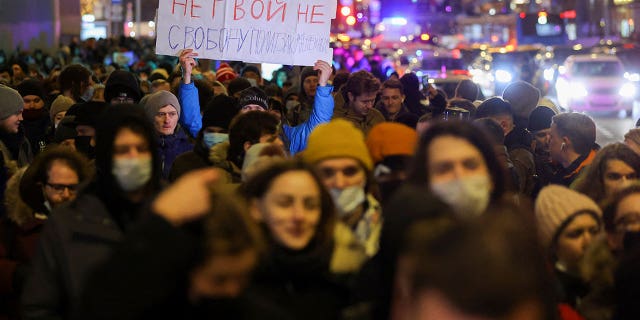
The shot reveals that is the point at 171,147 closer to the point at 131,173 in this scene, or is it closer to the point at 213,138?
the point at 213,138

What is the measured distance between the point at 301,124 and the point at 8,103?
226cm

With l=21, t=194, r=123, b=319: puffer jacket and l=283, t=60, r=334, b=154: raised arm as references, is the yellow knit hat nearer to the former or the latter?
l=21, t=194, r=123, b=319: puffer jacket

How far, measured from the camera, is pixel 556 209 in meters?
4.94

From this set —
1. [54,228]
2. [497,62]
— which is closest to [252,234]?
[54,228]

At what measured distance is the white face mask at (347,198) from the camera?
4936 millimetres


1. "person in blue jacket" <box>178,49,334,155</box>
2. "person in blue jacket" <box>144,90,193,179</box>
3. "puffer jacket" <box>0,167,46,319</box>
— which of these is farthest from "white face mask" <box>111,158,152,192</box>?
"person in blue jacket" <box>178,49,334,155</box>

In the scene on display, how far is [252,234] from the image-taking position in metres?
3.42

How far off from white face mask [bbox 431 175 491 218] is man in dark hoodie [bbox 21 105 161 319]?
1090 mm

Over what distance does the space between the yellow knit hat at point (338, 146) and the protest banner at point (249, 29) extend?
505 cm

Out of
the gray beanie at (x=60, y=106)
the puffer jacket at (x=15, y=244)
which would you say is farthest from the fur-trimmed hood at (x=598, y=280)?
the gray beanie at (x=60, y=106)

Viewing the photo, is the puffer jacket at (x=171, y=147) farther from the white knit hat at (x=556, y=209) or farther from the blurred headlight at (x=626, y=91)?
the blurred headlight at (x=626, y=91)

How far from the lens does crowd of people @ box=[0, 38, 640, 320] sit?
116 inches

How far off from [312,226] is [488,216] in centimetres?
126

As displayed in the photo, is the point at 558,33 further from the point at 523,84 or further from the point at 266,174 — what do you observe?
the point at 266,174
